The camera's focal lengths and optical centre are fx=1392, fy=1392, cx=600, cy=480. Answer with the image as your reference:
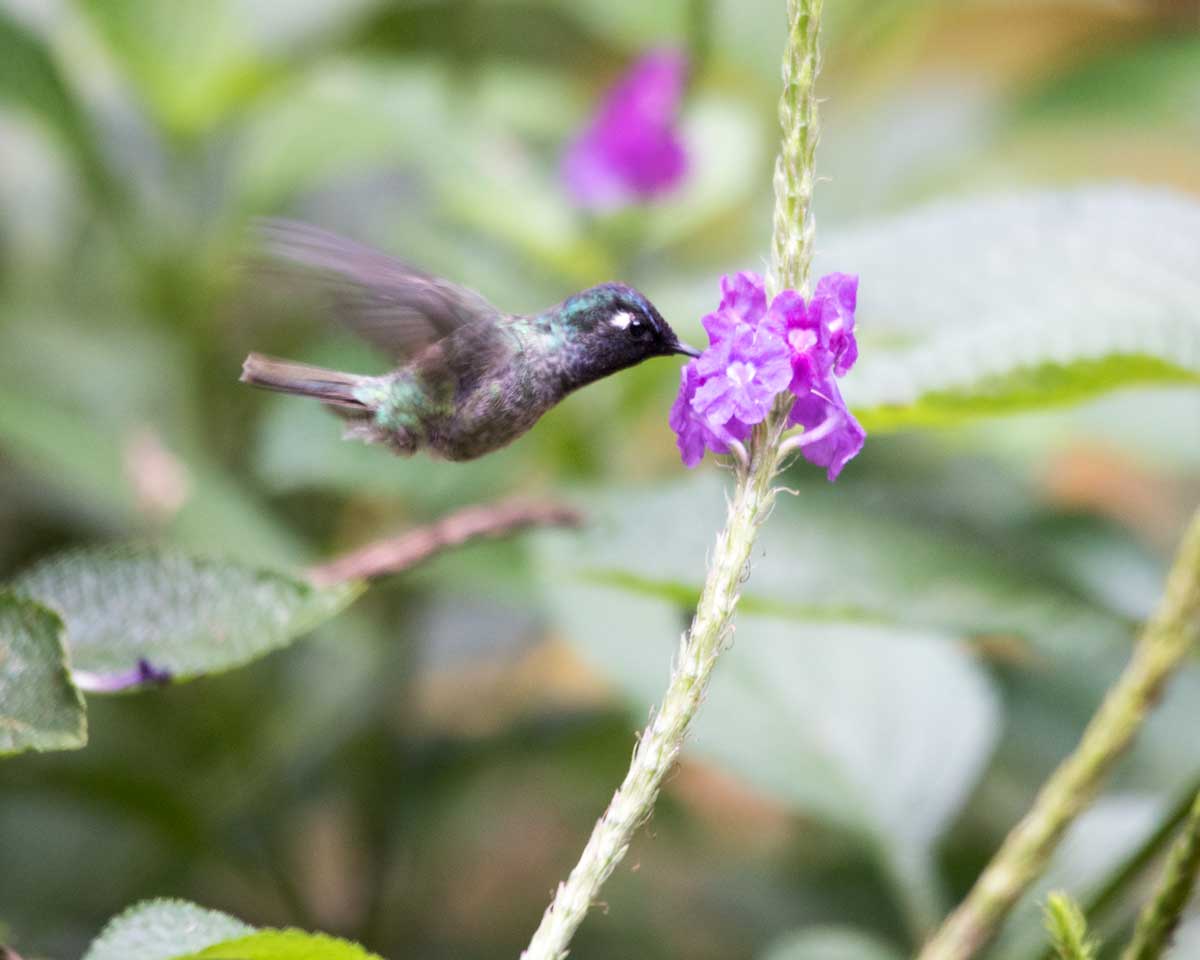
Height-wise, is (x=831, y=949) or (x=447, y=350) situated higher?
(x=447, y=350)

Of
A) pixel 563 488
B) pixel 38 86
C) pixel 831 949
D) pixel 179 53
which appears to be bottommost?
pixel 831 949

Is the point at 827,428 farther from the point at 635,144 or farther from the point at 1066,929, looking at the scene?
the point at 635,144

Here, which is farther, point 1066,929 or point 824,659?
point 824,659

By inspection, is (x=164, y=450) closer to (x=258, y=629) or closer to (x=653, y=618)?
(x=653, y=618)

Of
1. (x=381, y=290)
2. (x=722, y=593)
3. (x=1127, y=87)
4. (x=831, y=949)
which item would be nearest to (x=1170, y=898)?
(x=722, y=593)

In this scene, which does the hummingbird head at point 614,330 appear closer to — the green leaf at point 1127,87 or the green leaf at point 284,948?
the green leaf at point 284,948

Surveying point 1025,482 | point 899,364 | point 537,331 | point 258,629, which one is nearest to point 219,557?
point 258,629
